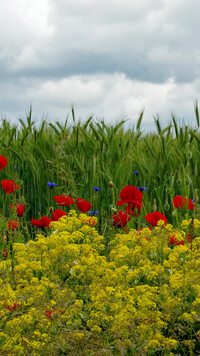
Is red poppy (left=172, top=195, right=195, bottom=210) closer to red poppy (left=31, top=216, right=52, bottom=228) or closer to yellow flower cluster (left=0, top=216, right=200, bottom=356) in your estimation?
yellow flower cluster (left=0, top=216, right=200, bottom=356)

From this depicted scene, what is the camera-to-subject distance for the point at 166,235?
303 cm

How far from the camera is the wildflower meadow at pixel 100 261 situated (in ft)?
6.72

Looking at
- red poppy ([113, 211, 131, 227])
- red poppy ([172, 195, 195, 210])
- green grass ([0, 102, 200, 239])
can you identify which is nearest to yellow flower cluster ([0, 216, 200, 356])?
red poppy ([113, 211, 131, 227])

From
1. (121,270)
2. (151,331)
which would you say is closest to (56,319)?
(151,331)

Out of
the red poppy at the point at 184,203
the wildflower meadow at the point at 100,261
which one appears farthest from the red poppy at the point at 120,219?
the red poppy at the point at 184,203

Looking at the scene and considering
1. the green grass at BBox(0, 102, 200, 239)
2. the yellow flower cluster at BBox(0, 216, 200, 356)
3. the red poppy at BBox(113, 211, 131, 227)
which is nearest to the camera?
the yellow flower cluster at BBox(0, 216, 200, 356)

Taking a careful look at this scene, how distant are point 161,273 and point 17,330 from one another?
91cm

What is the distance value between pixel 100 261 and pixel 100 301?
596 millimetres

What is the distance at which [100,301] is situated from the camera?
2215mm

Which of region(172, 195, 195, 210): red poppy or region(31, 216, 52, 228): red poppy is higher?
region(172, 195, 195, 210): red poppy

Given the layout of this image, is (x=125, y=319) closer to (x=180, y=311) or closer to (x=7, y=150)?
(x=180, y=311)

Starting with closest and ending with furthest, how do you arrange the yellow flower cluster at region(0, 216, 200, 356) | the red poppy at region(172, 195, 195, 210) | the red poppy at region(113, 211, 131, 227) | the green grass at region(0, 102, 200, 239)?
the yellow flower cluster at region(0, 216, 200, 356), the red poppy at region(113, 211, 131, 227), the red poppy at region(172, 195, 195, 210), the green grass at region(0, 102, 200, 239)

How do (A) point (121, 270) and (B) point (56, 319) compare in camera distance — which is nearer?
(B) point (56, 319)

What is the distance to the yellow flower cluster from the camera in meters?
1.99
